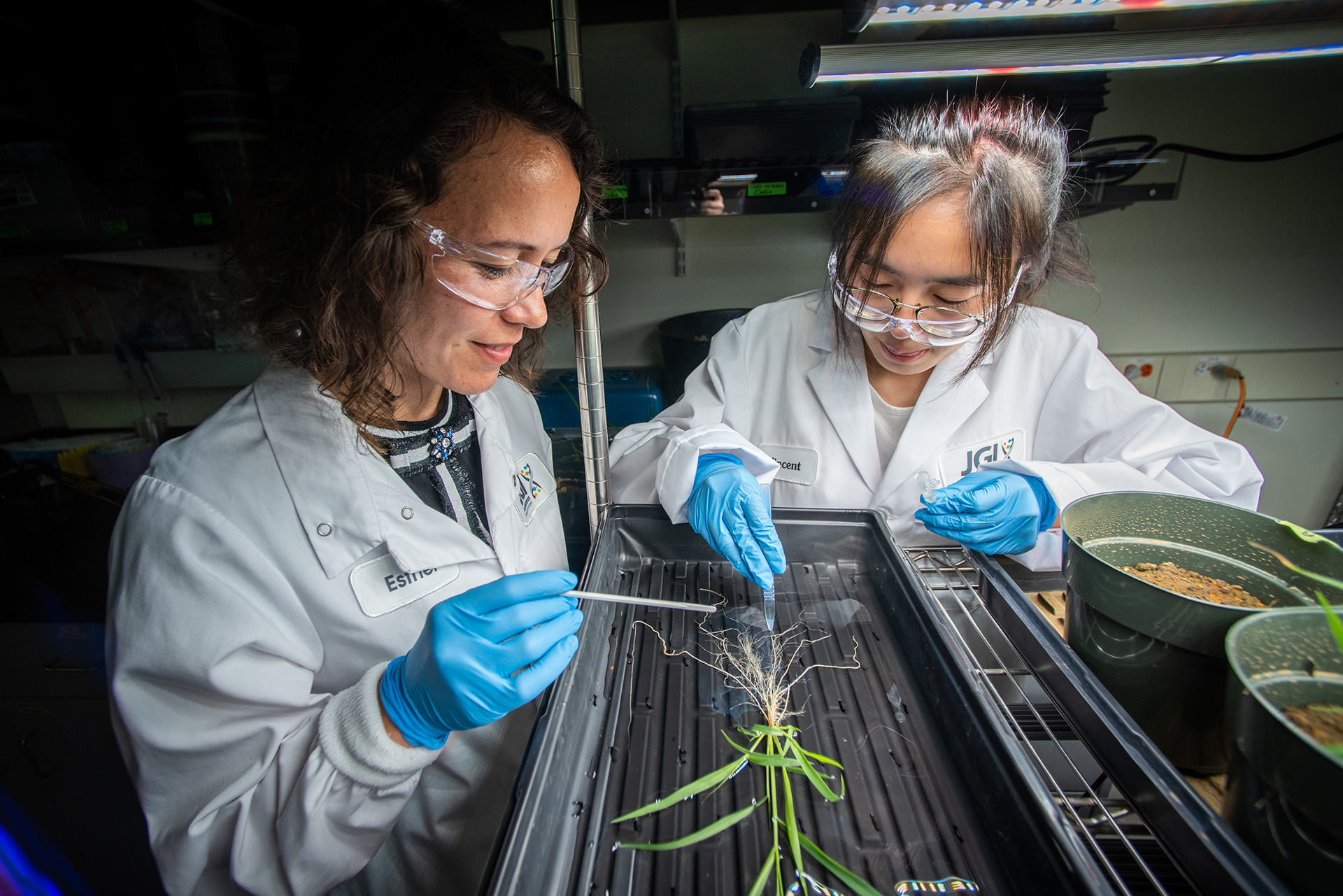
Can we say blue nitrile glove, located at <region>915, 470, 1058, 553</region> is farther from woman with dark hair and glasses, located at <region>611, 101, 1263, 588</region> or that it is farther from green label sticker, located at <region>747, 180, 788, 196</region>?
green label sticker, located at <region>747, 180, 788, 196</region>

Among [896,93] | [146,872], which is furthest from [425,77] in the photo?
[146,872]

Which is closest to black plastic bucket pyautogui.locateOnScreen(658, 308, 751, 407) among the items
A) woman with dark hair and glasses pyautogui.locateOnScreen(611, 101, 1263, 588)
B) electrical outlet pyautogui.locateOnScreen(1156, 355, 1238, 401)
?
woman with dark hair and glasses pyautogui.locateOnScreen(611, 101, 1263, 588)

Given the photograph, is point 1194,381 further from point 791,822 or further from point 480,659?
point 480,659

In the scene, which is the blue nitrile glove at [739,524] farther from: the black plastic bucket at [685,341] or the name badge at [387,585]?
the black plastic bucket at [685,341]

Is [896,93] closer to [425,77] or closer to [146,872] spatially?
[425,77]

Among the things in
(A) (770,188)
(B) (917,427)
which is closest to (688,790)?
(B) (917,427)

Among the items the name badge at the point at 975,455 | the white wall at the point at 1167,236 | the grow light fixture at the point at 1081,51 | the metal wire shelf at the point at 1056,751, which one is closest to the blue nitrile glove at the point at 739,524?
the metal wire shelf at the point at 1056,751

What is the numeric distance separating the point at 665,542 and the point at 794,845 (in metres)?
0.59

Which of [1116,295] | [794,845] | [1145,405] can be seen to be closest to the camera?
[794,845]

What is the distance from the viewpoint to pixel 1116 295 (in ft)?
8.28

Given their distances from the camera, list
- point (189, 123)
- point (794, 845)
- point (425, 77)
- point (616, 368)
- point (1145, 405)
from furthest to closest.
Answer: point (616, 368) < point (189, 123) < point (1145, 405) < point (425, 77) < point (794, 845)

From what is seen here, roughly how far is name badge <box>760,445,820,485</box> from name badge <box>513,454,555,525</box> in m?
0.64

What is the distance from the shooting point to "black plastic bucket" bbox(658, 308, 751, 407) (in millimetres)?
2238

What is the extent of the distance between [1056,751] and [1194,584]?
11.3 inches
